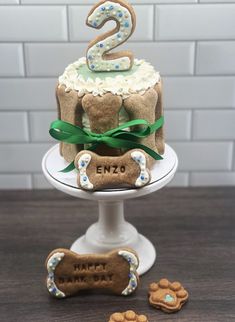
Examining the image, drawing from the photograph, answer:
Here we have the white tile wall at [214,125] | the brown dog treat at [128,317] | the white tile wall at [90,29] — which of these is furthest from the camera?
the white tile wall at [214,125]

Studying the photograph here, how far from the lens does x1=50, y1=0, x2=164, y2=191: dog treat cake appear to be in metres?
0.79

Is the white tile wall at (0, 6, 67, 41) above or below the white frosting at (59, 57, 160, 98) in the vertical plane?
above

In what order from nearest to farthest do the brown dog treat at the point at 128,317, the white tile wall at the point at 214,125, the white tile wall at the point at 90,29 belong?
the brown dog treat at the point at 128,317 → the white tile wall at the point at 90,29 → the white tile wall at the point at 214,125

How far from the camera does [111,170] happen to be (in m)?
0.80

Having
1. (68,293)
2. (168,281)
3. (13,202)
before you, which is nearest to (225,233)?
(168,281)

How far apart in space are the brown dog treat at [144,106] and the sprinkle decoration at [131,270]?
181 millimetres

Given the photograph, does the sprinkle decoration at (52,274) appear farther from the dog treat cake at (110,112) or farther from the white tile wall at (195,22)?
the white tile wall at (195,22)

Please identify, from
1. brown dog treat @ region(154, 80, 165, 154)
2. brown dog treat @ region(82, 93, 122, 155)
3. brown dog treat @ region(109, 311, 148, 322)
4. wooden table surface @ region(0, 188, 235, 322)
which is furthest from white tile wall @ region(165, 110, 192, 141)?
brown dog treat @ region(109, 311, 148, 322)

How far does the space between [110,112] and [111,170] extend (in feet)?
0.29

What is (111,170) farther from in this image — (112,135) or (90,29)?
(90,29)

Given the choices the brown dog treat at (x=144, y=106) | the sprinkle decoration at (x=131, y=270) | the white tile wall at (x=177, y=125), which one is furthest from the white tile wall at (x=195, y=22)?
the sprinkle decoration at (x=131, y=270)

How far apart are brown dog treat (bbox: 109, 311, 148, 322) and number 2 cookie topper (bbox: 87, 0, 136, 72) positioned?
0.39 meters

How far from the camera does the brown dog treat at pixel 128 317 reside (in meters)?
0.78

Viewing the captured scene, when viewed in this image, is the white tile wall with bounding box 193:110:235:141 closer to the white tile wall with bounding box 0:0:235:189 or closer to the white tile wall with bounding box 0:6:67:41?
the white tile wall with bounding box 0:0:235:189
